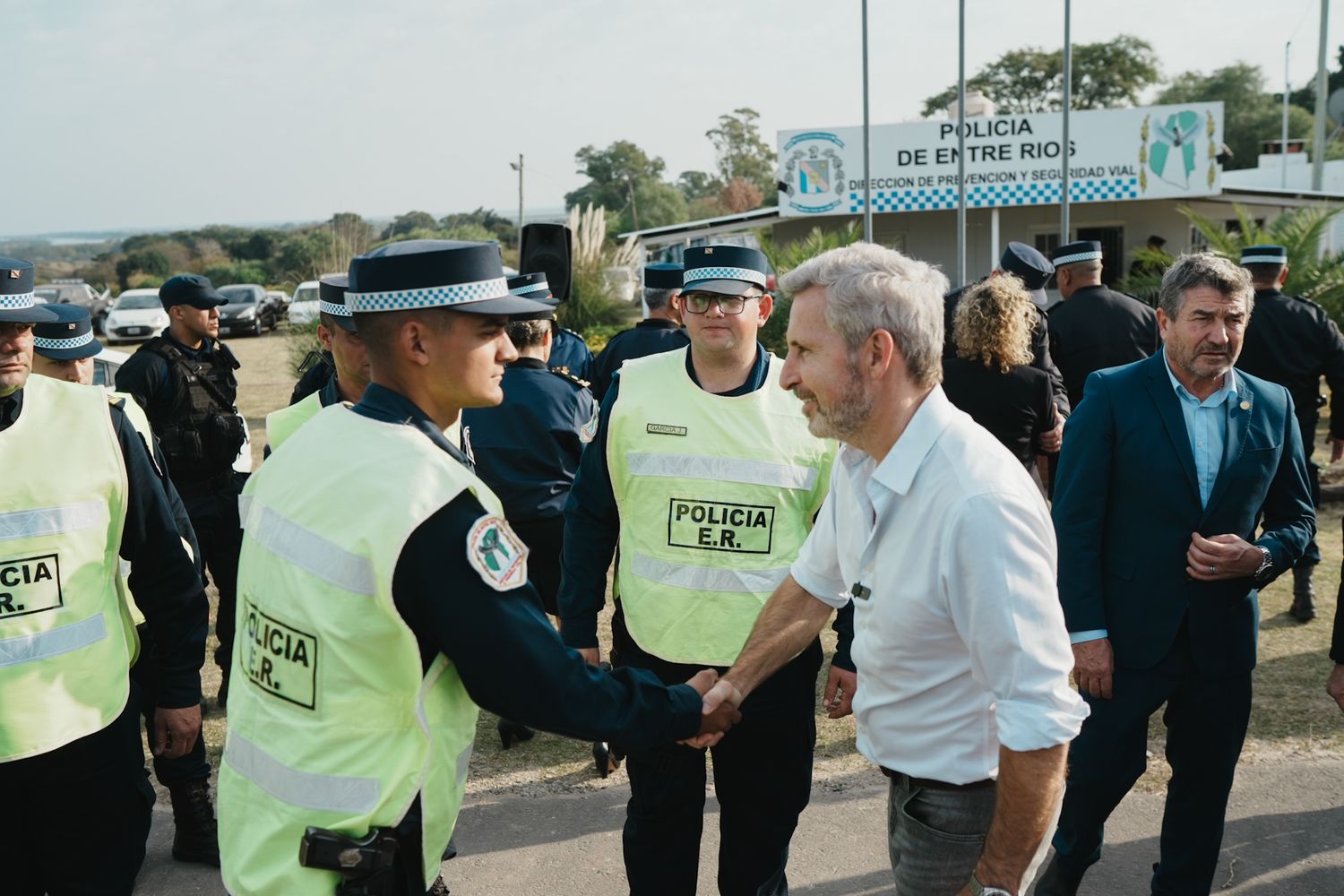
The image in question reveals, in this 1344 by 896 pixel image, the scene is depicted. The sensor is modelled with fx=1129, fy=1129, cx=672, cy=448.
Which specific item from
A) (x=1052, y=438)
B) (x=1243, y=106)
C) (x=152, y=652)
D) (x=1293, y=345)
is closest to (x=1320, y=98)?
(x=1293, y=345)

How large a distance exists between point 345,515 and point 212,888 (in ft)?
9.22

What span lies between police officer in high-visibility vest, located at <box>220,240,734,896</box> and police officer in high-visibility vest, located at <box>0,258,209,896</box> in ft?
3.01

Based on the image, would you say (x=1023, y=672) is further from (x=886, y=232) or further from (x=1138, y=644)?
(x=886, y=232)

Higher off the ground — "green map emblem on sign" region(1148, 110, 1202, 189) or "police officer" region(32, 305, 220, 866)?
"green map emblem on sign" region(1148, 110, 1202, 189)

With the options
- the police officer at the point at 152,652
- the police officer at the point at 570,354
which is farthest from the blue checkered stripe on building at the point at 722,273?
the police officer at the point at 570,354

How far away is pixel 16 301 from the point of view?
10.1 feet

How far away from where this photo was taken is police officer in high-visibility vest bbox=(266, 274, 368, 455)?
3729mm

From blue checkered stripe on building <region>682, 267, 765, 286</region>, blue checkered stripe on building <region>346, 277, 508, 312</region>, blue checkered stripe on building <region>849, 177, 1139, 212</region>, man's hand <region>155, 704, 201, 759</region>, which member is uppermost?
blue checkered stripe on building <region>849, 177, 1139, 212</region>

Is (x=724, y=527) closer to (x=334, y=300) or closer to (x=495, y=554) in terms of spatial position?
(x=495, y=554)

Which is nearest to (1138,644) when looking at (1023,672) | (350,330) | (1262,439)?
(1262,439)

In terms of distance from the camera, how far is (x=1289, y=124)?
2549 inches

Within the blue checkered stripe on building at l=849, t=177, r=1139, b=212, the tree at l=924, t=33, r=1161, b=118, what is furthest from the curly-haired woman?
the tree at l=924, t=33, r=1161, b=118

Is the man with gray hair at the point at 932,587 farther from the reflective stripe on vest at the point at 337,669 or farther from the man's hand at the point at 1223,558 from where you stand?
the man's hand at the point at 1223,558

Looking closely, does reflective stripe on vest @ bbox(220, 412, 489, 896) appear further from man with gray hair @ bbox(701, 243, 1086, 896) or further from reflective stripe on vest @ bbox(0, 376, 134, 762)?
reflective stripe on vest @ bbox(0, 376, 134, 762)
